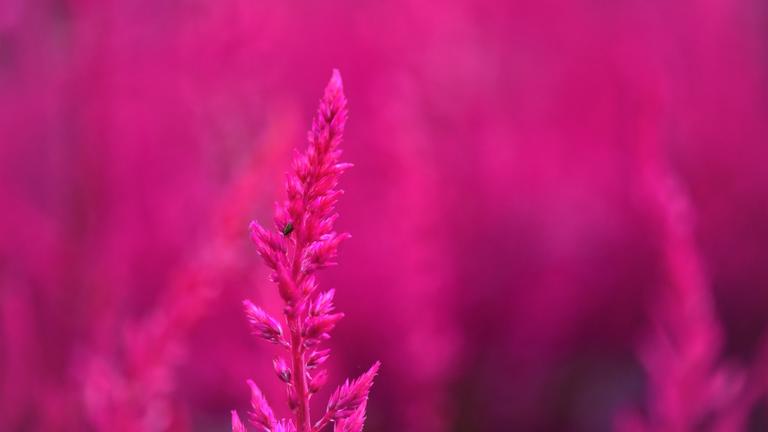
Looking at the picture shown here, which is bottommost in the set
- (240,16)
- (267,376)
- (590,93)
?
(267,376)

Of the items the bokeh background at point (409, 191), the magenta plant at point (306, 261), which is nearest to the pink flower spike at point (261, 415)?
the magenta plant at point (306, 261)

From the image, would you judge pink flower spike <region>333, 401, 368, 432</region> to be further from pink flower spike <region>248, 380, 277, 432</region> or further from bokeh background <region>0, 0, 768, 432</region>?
bokeh background <region>0, 0, 768, 432</region>

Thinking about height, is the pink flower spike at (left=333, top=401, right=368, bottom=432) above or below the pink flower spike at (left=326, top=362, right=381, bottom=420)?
below

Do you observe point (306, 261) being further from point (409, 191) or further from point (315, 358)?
point (409, 191)

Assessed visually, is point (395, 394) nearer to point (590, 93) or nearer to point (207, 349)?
point (207, 349)

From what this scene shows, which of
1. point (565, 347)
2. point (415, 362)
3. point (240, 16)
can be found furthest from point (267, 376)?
point (565, 347)

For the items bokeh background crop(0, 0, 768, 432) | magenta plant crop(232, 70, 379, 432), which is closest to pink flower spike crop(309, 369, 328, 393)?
magenta plant crop(232, 70, 379, 432)
